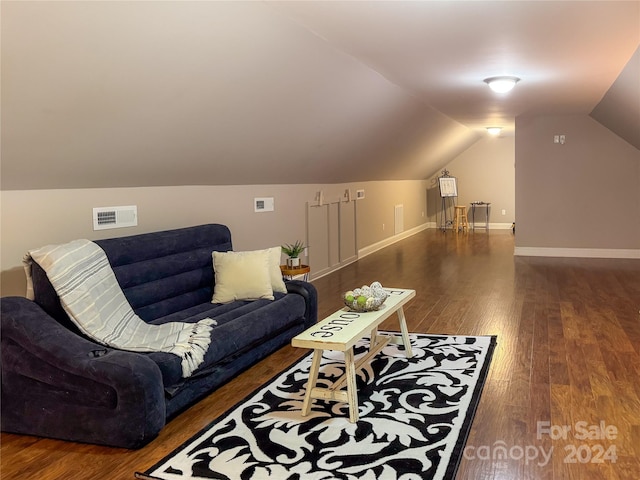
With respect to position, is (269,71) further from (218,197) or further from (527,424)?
(527,424)

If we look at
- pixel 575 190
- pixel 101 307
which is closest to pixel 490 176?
pixel 575 190

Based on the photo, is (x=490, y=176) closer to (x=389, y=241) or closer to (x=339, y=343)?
(x=389, y=241)

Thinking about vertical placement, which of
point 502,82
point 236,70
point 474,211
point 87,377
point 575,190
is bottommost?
point 87,377

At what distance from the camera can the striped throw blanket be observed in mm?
3035

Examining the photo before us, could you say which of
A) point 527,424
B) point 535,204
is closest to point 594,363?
point 527,424

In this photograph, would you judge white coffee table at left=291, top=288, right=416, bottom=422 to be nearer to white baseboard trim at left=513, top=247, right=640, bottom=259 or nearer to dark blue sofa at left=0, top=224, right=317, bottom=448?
dark blue sofa at left=0, top=224, right=317, bottom=448

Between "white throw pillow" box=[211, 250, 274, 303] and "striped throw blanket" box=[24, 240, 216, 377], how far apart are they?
0.80 metres

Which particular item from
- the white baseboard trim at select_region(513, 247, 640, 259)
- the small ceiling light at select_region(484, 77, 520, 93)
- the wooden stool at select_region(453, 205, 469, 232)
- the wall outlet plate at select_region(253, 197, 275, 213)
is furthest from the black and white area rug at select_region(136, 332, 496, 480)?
the wooden stool at select_region(453, 205, 469, 232)

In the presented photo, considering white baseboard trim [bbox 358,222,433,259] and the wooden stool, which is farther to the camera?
the wooden stool

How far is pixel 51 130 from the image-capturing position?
3164mm

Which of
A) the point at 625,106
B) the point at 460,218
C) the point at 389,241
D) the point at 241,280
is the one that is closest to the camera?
the point at 241,280

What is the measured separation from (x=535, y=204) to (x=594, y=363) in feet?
17.6

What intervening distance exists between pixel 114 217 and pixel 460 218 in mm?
9955

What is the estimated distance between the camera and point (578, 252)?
28.3 feet
